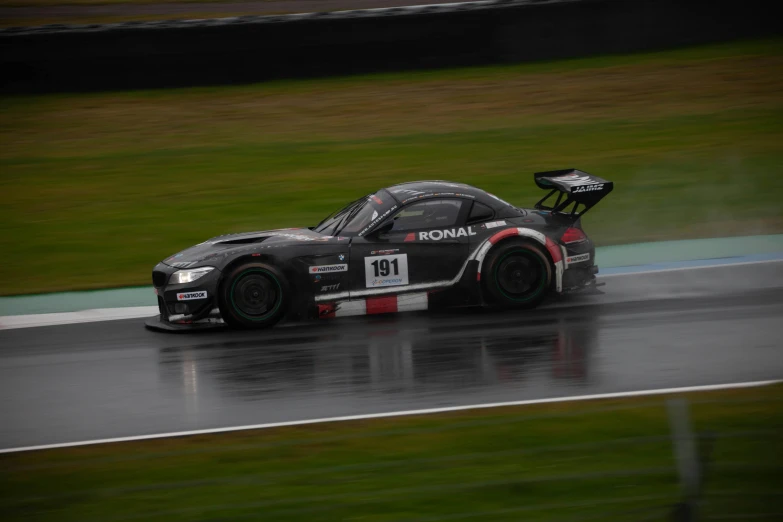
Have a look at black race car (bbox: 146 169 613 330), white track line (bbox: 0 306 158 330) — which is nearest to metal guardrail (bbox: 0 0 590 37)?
white track line (bbox: 0 306 158 330)

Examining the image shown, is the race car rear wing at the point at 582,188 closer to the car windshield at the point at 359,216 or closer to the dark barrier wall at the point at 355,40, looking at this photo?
the car windshield at the point at 359,216

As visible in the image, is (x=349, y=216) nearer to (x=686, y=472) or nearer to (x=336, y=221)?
(x=336, y=221)

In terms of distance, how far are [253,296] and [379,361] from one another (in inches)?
68.8

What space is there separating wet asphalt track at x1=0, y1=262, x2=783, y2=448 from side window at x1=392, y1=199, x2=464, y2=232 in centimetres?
96

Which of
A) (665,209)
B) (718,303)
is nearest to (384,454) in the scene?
(718,303)

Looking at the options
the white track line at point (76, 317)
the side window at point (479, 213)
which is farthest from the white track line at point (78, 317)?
the side window at point (479, 213)

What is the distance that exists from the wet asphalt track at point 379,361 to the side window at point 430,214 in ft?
3.14

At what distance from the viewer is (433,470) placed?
215 inches

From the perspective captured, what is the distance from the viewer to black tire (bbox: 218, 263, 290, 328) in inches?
367

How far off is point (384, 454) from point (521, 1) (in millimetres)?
14721

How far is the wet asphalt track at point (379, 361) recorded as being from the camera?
731cm

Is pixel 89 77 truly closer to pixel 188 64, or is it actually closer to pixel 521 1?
pixel 188 64

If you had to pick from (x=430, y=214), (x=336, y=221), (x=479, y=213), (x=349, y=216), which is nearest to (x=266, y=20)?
(x=336, y=221)

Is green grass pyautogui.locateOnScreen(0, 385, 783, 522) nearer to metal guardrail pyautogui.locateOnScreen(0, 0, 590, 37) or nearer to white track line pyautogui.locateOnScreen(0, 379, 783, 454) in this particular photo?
white track line pyautogui.locateOnScreen(0, 379, 783, 454)
